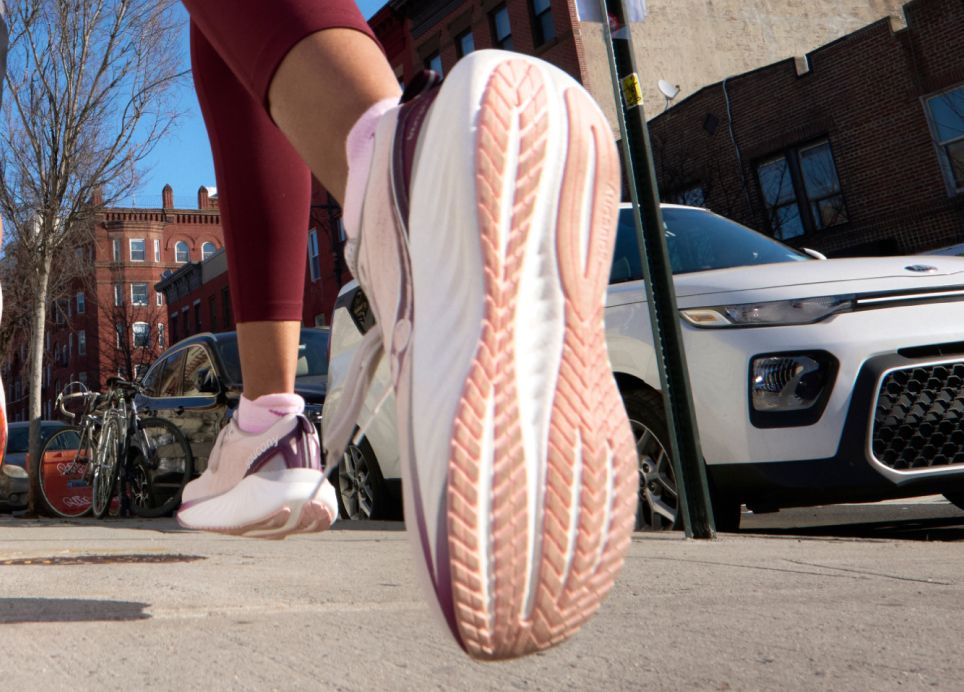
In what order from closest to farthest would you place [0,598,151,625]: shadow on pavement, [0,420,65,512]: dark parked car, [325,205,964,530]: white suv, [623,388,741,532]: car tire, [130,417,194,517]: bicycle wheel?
[0,598,151,625]: shadow on pavement
[325,205,964,530]: white suv
[623,388,741,532]: car tire
[130,417,194,517]: bicycle wheel
[0,420,65,512]: dark parked car

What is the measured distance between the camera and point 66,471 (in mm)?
10492

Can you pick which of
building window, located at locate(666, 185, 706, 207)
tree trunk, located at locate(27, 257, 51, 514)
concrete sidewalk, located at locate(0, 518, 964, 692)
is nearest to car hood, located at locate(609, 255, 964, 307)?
concrete sidewalk, located at locate(0, 518, 964, 692)

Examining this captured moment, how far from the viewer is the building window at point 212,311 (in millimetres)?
38844

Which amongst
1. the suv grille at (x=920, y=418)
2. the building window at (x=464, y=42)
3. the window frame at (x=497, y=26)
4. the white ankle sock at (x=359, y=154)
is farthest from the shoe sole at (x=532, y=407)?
the building window at (x=464, y=42)

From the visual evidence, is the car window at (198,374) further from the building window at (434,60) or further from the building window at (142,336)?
the building window at (142,336)

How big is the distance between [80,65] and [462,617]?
46.8ft

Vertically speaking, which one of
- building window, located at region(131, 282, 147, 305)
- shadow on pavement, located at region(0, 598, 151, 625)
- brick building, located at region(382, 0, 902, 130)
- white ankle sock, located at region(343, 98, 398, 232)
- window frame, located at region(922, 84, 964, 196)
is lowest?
shadow on pavement, located at region(0, 598, 151, 625)

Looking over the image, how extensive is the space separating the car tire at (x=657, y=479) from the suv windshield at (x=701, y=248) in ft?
2.29

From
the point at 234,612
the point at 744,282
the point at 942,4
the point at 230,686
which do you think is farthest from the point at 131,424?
the point at 942,4

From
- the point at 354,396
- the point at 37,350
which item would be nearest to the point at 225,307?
the point at 37,350

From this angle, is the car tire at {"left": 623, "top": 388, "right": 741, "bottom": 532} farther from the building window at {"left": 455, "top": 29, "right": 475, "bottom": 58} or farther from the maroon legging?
the building window at {"left": 455, "top": 29, "right": 475, "bottom": 58}

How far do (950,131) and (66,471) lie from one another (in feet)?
46.7

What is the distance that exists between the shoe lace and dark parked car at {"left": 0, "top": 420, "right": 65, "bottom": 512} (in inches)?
520

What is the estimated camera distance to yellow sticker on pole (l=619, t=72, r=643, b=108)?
16.4 feet
